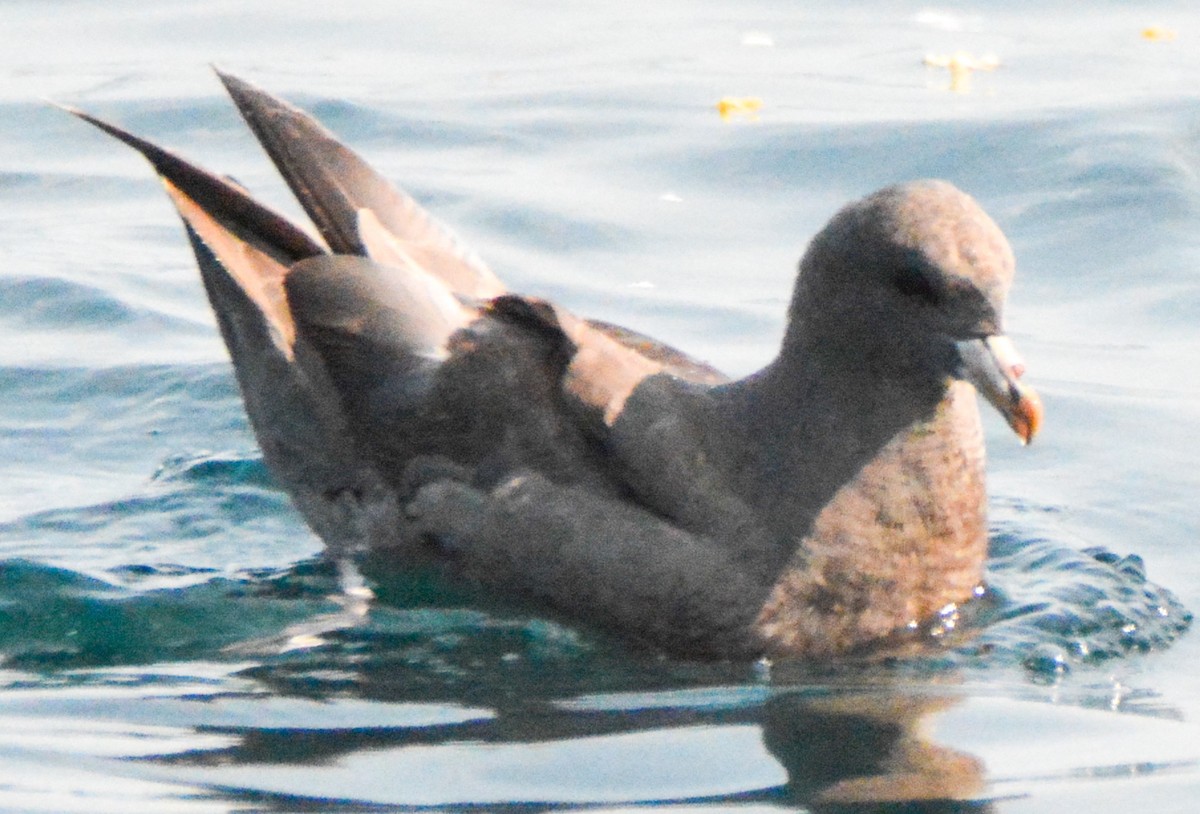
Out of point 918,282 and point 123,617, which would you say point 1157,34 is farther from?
point 123,617

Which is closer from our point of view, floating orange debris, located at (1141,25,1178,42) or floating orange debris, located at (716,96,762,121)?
floating orange debris, located at (716,96,762,121)

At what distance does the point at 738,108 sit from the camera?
11.7 m

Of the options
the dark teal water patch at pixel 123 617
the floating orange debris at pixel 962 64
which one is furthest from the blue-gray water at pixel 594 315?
the floating orange debris at pixel 962 64

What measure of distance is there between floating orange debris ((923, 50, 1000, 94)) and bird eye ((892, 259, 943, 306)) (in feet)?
21.0

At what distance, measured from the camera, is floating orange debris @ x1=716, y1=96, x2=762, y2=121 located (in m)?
11.6

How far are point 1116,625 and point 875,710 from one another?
0.93 m

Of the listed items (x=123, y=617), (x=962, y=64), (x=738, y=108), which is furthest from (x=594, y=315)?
(x=962, y=64)

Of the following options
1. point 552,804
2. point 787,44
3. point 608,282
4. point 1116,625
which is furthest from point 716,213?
point 552,804

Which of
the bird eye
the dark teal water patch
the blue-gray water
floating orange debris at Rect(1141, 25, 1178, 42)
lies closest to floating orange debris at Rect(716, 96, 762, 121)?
the blue-gray water

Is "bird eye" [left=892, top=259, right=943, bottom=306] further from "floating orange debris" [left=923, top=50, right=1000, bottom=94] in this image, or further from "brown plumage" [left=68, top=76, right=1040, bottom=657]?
"floating orange debris" [left=923, top=50, right=1000, bottom=94]

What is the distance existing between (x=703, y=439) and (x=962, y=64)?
6.72 m

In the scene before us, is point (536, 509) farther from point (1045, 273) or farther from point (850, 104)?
point (850, 104)

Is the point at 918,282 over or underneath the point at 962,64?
underneath

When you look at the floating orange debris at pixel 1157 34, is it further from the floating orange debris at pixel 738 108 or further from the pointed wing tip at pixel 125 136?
the pointed wing tip at pixel 125 136
